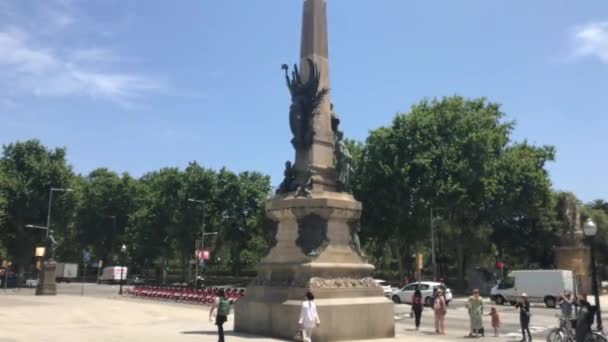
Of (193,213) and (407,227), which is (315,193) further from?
(193,213)

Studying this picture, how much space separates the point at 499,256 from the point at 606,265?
14954 millimetres

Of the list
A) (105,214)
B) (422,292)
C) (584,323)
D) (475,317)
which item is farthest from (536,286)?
(105,214)

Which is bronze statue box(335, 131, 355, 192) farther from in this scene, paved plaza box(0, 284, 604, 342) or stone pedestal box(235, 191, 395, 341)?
paved plaza box(0, 284, 604, 342)

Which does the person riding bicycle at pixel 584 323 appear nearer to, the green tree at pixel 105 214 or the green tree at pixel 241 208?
the green tree at pixel 241 208

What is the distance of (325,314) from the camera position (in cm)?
1401

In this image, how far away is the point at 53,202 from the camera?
183 feet

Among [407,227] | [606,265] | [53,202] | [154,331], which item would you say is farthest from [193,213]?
[606,265]

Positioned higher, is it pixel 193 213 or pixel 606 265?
pixel 193 213

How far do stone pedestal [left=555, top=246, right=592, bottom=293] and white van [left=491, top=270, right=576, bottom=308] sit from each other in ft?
32.5

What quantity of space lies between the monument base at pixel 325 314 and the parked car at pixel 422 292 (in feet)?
61.9

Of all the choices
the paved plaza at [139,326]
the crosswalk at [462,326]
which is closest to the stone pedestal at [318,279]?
the paved plaza at [139,326]

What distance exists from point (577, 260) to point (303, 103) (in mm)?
38477

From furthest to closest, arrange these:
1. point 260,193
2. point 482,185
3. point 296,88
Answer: point 260,193, point 482,185, point 296,88

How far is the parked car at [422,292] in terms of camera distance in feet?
113
